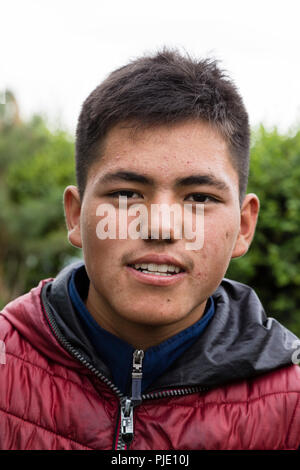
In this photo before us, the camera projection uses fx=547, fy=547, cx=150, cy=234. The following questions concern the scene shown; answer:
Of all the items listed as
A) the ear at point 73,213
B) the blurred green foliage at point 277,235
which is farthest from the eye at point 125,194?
the blurred green foliage at point 277,235

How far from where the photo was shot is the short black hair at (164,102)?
2258 millimetres

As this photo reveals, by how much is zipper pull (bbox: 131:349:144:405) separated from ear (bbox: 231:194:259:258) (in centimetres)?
70

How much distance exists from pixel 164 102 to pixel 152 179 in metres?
0.36

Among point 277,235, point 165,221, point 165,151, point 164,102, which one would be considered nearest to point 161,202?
point 165,221

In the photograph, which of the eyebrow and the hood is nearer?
the eyebrow

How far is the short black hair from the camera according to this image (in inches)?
88.9

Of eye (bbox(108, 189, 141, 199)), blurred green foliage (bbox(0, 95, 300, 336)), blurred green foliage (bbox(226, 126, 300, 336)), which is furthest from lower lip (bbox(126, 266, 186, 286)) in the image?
blurred green foliage (bbox(0, 95, 300, 336))

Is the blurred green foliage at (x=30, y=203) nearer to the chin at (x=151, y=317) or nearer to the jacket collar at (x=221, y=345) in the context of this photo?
the jacket collar at (x=221, y=345)

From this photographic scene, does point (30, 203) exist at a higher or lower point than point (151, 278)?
higher

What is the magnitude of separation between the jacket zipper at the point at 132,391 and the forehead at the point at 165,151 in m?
0.74

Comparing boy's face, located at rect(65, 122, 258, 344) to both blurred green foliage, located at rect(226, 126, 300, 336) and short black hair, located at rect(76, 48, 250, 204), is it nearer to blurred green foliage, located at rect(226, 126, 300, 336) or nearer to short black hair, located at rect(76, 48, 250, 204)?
short black hair, located at rect(76, 48, 250, 204)

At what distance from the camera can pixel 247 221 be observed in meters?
2.67

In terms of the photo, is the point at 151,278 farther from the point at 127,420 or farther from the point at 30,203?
the point at 30,203
